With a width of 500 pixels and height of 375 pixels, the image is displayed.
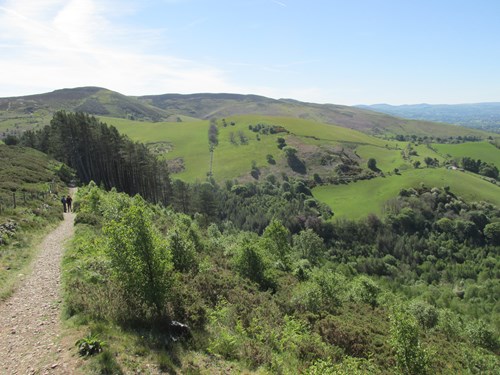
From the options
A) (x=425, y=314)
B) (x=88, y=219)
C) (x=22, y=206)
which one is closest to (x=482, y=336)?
(x=425, y=314)

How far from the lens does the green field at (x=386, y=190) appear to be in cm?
Result: 15073

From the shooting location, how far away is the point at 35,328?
17.9 meters

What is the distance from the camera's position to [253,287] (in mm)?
34500

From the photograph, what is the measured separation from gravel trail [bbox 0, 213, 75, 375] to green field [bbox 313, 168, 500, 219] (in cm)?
13103

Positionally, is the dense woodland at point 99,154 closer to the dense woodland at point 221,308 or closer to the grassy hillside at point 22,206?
the dense woodland at point 221,308

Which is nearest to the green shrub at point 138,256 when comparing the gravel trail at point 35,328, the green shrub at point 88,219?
the gravel trail at point 35,328

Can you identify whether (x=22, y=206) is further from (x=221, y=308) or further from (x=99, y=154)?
(x=99, y=154)

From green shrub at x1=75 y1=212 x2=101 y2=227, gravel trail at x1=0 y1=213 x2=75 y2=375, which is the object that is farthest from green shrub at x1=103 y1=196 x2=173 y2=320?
green shrub at x1=75 y1=212 x2=101 y2=227

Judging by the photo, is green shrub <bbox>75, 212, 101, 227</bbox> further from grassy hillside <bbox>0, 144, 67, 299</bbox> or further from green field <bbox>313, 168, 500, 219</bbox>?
green field <bbox>313, 168, 500, 219</bbox>

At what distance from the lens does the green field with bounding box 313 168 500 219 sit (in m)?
151

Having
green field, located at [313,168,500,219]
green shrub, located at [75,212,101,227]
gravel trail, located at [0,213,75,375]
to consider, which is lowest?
green field, located at [313,168,500,219]

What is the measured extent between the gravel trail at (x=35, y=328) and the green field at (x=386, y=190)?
131027 millimetres

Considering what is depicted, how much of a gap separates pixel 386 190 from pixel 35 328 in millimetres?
161846

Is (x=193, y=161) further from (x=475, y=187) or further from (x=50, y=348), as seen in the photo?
(x=50, y=348)
